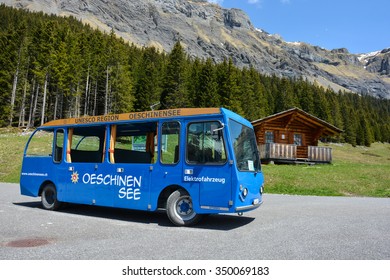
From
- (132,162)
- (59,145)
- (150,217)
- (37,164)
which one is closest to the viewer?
(132,162)

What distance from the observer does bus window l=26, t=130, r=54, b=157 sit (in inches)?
440

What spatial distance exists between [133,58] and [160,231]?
7454cm

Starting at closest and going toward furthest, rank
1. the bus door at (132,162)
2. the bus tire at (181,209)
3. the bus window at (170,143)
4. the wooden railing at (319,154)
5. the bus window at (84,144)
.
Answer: the bus tire at (181,209) → the bus window at (170,143) → the bus door at (132,162) → the bus window at (84,144) → the wooden railing at (319,154)

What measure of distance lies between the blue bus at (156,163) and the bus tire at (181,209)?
0.08ft

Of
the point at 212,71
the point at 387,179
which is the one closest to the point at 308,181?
the point at 387,179

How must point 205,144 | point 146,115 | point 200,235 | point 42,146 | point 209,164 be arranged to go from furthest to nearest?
point 42,146, point 146,115, point 205,144, point 209,164, point 200,235

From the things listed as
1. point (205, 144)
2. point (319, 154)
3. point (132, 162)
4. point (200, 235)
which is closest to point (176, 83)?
point (319, 154)

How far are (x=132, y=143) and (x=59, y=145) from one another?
8.68 ft

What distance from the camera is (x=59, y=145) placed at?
428 inches

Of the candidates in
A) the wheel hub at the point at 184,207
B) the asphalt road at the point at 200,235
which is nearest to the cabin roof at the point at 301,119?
the asphalt road at the point at 200,235

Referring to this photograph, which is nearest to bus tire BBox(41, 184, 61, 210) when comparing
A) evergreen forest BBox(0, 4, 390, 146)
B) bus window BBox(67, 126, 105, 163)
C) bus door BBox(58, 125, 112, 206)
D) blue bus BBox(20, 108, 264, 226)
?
blue bus BBox(20, 108, 264, 226)

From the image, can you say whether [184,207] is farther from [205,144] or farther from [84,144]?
[84,144]

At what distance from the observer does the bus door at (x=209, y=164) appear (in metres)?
7.57

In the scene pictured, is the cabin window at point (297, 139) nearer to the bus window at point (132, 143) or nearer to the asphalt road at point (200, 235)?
the asphalt road at point (200, 235)
